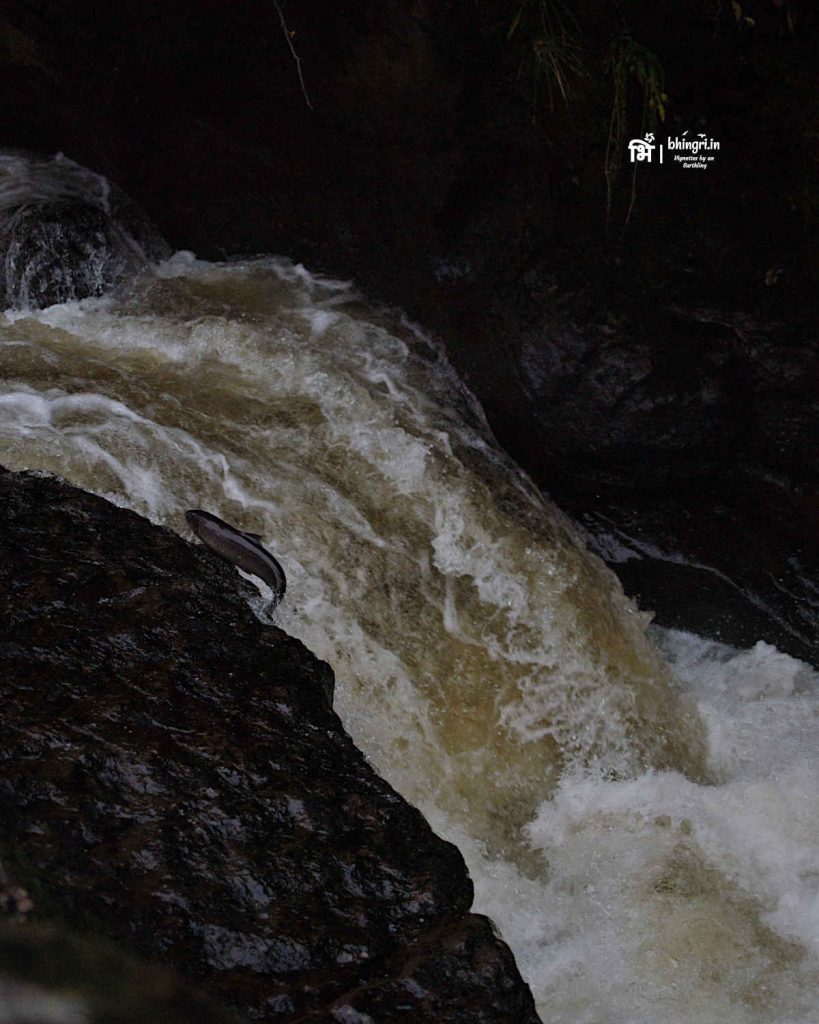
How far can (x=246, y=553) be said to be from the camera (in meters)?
3.33

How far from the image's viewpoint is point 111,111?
5746mm

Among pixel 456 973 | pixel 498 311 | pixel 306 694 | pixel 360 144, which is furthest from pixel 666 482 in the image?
pixel 456 973

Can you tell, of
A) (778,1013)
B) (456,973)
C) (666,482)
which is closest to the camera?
(456,973)

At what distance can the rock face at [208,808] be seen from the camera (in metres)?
1.76

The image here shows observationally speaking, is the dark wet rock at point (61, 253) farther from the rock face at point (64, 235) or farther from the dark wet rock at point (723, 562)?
the dark wet rock at point (723, 562)

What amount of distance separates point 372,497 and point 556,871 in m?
1.60

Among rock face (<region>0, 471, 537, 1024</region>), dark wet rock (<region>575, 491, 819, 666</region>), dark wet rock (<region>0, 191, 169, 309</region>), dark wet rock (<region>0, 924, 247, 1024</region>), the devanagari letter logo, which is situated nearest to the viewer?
dark wet rock (<region>0, 924, 247, 1024</region>)

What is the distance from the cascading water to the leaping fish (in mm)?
335

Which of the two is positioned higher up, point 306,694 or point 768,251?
point 768,251

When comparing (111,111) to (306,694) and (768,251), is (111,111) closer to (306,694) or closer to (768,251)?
(768,251)

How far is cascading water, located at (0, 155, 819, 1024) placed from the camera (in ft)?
10.9

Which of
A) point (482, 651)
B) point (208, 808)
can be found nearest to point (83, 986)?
point (208, 808)

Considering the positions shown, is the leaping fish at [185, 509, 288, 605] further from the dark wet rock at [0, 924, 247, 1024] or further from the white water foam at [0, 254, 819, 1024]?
the dark wet rock at [0, 924, 247, 1024]

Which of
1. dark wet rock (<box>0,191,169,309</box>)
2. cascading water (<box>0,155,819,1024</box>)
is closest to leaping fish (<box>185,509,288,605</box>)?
cascading water (<box>0,155,819,1024</box>)
